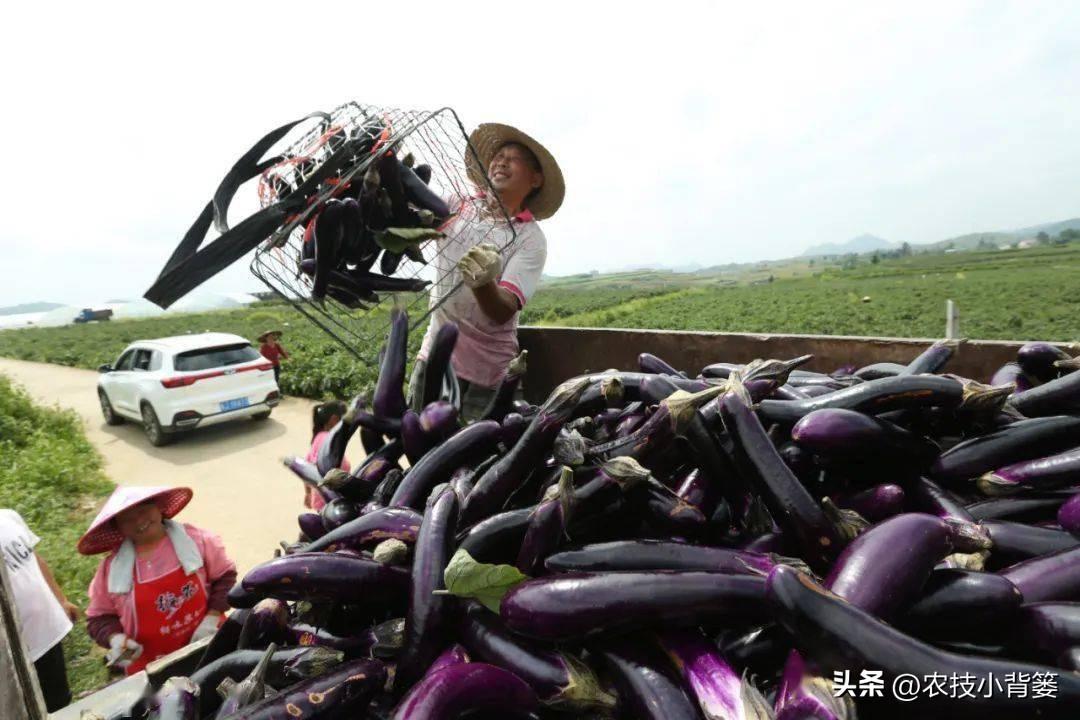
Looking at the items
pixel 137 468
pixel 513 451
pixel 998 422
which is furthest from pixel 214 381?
pixel 998 422

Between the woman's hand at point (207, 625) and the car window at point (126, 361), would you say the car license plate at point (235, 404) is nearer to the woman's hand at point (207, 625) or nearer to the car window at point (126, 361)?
the car window at point (126, 361)

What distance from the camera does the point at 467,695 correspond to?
902mm

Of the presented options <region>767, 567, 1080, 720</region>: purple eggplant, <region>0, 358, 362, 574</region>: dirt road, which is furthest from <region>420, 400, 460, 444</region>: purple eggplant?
<region>0, 358, 362, 574</region>: dirt road

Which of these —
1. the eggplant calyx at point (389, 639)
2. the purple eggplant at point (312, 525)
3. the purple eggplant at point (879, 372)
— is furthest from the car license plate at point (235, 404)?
the purple eggplant at point (879, 372)

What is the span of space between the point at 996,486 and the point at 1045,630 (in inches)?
19.0

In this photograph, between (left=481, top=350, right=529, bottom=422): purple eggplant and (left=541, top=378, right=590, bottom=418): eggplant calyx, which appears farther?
(left=481, top=350, right=529, bottom=422): purple eggplant

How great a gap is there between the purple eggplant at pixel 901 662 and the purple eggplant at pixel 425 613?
60 cm

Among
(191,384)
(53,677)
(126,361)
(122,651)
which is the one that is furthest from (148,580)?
(126,361)

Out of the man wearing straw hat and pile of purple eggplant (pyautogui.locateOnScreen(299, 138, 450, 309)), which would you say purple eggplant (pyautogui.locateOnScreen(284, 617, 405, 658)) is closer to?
pile of purple eggplant (pyautogui.locateOnScreen(299, 138, 450, 309))

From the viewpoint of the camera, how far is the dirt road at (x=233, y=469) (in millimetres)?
Answer: 5164

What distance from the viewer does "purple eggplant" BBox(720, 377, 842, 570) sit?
3.58 feet

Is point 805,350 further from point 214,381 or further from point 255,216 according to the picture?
point 214,381

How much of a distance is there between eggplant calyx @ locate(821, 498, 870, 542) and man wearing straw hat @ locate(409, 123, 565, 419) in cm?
185

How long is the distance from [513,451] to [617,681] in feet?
1.94
